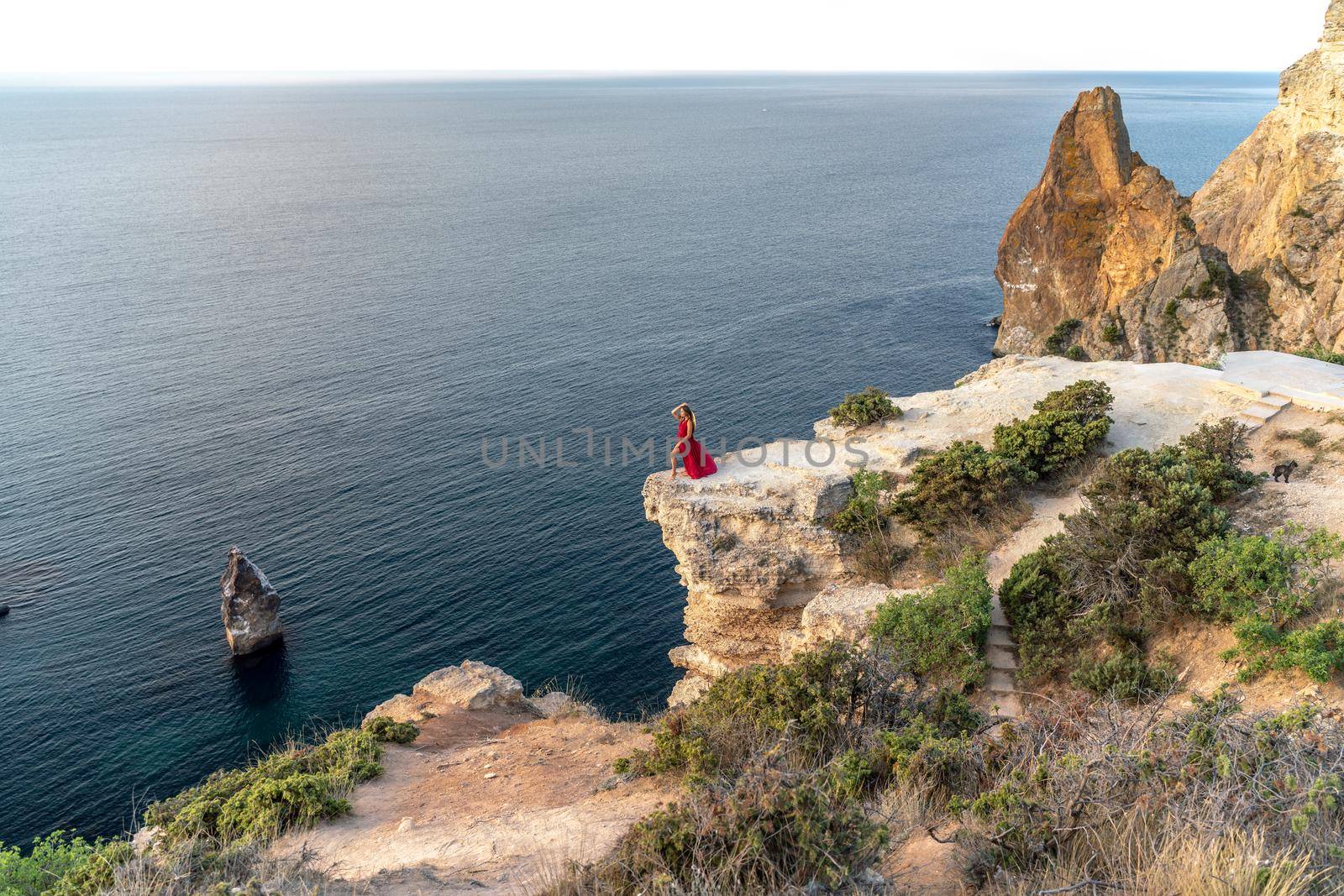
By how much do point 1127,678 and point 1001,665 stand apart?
2819 millimetres

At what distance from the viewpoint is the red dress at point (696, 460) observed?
78.4 ft

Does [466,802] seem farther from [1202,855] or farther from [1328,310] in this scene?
[1328,310]

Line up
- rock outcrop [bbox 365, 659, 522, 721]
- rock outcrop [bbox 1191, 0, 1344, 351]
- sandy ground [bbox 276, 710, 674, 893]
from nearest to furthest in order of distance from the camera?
1. sandy ground [bbox 276, 710, 674, 893]
2. rock outcrop [bbox 365, 659, 522, 721]
3. rock outcrop [bbox 1191, 0, 1344, 351]

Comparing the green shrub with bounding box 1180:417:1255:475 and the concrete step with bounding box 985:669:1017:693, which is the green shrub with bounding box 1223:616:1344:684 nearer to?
the concrete step with bounding box 985:669:1017:693

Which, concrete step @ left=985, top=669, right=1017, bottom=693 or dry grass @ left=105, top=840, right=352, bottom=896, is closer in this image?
dry grass @ left=105, top=840, right=352, bottom=896

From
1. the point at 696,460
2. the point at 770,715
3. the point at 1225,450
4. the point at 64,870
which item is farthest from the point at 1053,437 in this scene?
the point at 64,870

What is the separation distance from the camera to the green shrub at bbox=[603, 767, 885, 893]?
26.5ft

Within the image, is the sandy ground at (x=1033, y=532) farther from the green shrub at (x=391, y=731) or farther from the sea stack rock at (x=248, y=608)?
the sea stack rock at (x=248, y=608)

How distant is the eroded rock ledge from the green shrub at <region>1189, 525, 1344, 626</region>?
696 cm

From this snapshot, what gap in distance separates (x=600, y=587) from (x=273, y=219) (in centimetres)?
9399

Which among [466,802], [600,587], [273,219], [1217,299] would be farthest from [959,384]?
[273,219]

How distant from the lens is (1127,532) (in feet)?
59.6

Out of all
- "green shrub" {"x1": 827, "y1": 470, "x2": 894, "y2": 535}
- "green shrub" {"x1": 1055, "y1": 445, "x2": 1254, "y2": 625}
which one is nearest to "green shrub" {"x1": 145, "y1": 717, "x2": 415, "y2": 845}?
"green shrub" {"x1": 827, "y1": 470, "x2": 894, "y2": 535}

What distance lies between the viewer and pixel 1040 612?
60.1ft
